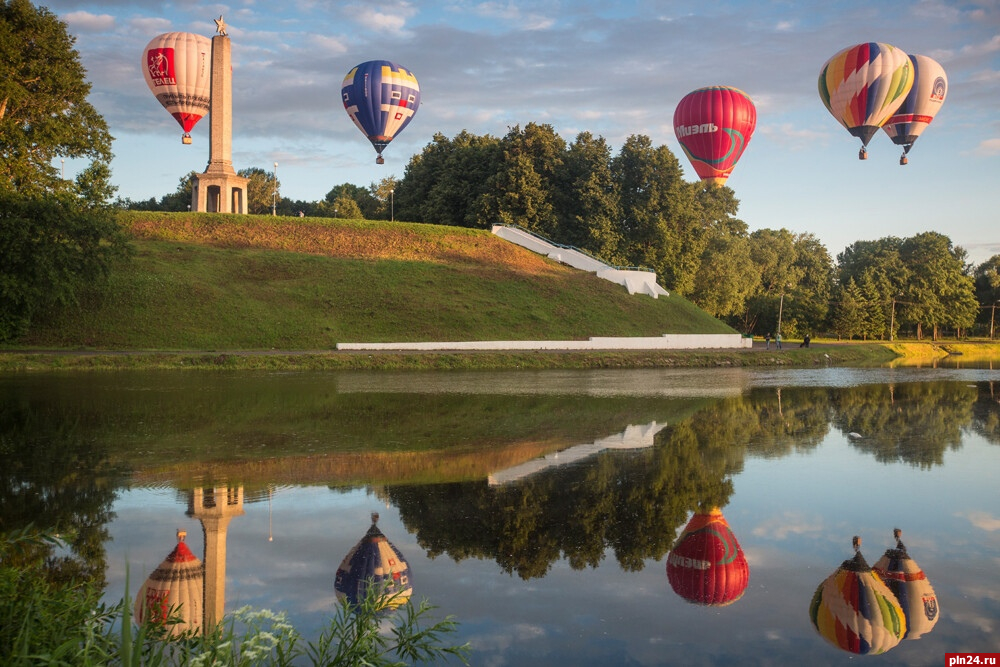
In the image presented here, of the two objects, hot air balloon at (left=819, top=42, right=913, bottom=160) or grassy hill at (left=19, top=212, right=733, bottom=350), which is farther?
grassy hill at (left=19, top=212, right=733, bottom=350)

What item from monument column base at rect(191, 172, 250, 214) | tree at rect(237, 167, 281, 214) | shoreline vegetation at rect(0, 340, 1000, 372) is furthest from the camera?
tree at rect(237, 167, 281, 214)

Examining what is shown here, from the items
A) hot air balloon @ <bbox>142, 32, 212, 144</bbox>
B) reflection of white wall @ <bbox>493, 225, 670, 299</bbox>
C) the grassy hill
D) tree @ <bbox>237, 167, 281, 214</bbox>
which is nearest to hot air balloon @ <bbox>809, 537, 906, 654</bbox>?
the grassy hill

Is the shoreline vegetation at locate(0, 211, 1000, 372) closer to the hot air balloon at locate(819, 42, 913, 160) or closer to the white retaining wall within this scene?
the white retaining wall

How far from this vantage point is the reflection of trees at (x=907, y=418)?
1778cm

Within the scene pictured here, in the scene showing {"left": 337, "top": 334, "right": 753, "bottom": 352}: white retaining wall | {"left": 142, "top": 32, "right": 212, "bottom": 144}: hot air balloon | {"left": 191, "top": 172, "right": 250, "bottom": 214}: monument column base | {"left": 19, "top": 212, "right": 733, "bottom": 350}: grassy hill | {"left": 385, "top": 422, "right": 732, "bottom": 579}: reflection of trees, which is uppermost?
{"left": 142, "top": 32, "right": 212, "bottom": 144}: hot air balloon

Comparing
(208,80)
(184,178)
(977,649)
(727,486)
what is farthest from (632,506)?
(184,178)

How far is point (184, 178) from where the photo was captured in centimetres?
10719

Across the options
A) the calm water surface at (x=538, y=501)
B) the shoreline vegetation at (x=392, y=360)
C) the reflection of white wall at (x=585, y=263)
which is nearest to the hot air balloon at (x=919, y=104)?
the shoreline vegetation at (x=392, y=360)

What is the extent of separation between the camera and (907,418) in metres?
23.3

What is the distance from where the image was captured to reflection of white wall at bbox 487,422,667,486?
46.7ft

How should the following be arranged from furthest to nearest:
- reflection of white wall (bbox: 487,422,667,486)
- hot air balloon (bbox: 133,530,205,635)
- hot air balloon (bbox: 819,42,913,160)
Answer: hot air balloon (bbox: 819,42,913,160)
reflection of white wall (bbox: 487,422,667,486)
hot air balloon (bbox: 133,530,205,635)

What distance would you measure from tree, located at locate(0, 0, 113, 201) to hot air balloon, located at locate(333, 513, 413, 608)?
113ft

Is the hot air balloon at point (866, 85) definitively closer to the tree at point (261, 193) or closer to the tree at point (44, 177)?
the tree at point (44, 177)

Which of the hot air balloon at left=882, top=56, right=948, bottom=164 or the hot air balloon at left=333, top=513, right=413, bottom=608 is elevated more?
the hot air balloon at left=882, top=56, right=948, bottom=164
